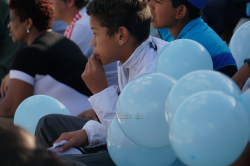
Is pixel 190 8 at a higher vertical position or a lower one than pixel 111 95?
higher

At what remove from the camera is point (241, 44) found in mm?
1963

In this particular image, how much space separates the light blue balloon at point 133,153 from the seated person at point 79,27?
166cm

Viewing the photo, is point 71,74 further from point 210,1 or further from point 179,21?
point 210,1

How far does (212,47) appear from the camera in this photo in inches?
76.2

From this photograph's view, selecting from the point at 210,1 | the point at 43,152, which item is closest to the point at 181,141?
the point at 43,152

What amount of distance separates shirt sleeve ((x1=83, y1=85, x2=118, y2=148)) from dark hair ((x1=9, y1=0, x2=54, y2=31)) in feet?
4.78

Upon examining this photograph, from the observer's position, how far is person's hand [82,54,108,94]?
184 centimetres

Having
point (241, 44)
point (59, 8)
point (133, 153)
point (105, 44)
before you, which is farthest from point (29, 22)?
point (133, 153)

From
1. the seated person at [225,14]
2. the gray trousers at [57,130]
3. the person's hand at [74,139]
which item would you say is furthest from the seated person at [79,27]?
the seated person at [225,14]

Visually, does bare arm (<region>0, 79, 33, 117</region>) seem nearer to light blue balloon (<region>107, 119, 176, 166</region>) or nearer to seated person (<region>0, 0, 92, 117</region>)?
seated person (<region>0, 0, 92, 117</region>)

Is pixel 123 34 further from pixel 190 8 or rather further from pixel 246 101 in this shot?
pixel 246 101

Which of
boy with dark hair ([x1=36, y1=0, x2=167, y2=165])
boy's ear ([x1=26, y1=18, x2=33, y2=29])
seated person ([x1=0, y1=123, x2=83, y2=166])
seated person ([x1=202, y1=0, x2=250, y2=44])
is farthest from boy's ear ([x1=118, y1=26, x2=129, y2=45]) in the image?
seated person ([x1=202, y1=0, x2=250, y2=44])

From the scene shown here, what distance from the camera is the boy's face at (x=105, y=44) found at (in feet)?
6.12

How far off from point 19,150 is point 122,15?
4.28 ft
